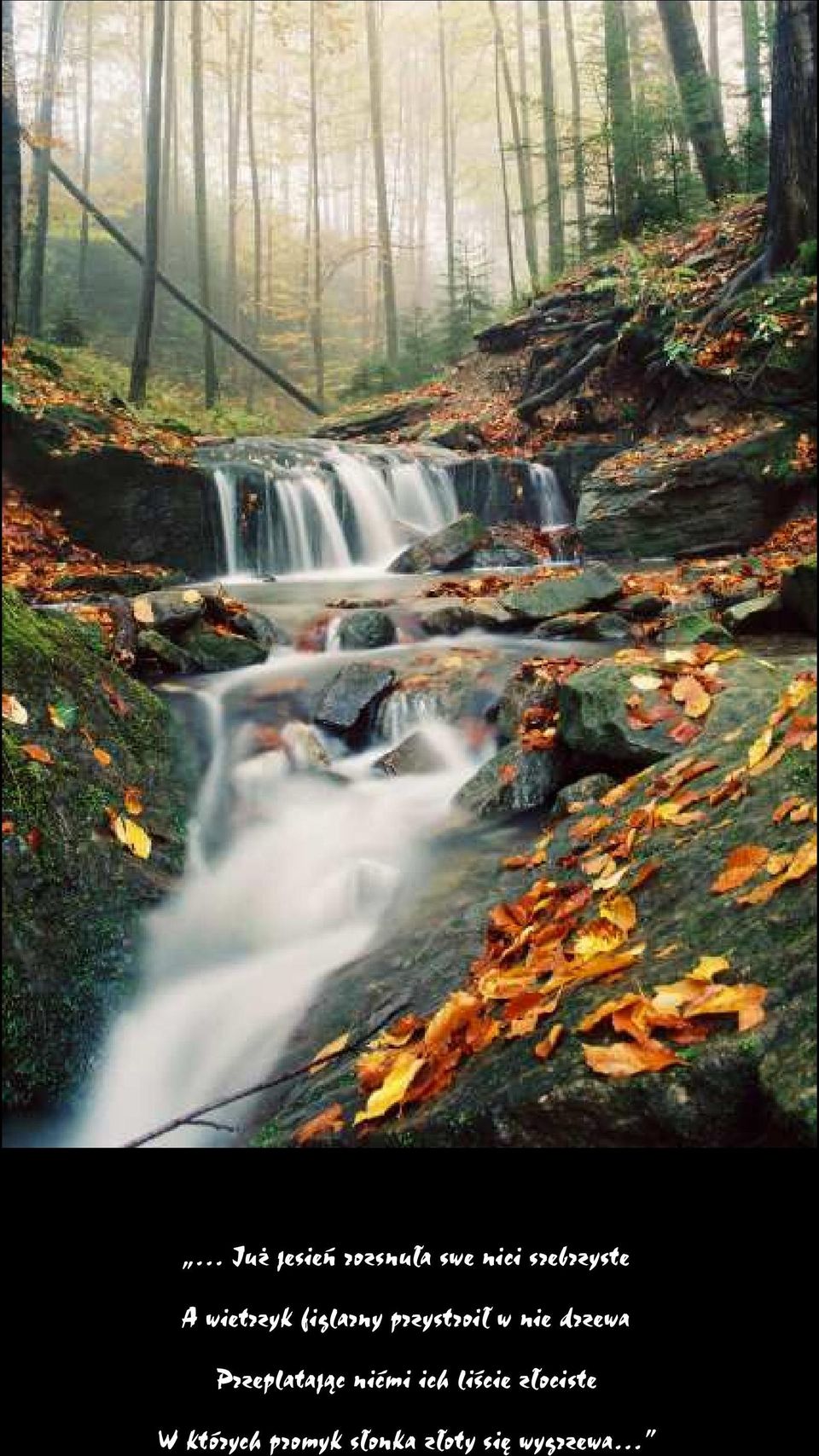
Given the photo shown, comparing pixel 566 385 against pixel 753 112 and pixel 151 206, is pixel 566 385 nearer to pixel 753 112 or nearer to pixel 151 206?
pixel 753 112

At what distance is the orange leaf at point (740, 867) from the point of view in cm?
160

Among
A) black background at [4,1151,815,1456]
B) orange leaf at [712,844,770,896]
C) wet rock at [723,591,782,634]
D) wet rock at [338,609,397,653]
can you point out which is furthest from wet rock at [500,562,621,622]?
black background at [4,1151,815,1456]

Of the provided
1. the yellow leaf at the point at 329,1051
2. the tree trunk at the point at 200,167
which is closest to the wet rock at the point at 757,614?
the yellow leaf at the point at 329,1051

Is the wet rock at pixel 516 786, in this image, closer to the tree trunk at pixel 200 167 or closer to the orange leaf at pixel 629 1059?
the orange leaf at pixel 629 1059

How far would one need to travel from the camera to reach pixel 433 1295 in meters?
1.21

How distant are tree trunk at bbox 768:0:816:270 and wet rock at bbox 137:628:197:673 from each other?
3.50m

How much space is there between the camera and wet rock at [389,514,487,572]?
8695mm

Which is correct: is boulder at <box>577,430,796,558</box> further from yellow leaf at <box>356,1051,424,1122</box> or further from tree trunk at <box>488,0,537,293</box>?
tree trunk at <box>488,0,537,293</box>

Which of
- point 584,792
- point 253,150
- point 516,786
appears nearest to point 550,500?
point 516,786

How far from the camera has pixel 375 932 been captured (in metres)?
3.27

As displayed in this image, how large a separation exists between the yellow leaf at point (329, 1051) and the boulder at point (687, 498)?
6.11 feet

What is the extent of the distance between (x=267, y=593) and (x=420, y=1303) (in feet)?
23.4

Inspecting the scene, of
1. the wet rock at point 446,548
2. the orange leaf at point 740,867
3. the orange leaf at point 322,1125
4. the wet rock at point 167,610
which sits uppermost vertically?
the wet rock at point 446,548

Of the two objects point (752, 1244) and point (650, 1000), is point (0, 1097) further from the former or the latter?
point (752, 1244)
